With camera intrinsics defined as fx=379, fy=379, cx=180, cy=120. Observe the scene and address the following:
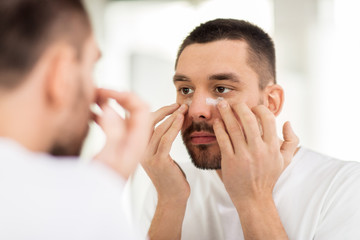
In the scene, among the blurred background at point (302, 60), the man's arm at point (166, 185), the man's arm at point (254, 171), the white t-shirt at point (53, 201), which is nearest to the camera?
the white t-shirt at point (53, 201)

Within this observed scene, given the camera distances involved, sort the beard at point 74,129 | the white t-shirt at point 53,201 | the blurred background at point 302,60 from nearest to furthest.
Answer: the white t-shirt at point 53,201 → the beard at point 74,129 → the blurred background at point 302,60

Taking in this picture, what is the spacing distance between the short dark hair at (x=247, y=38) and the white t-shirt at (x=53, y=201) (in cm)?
85

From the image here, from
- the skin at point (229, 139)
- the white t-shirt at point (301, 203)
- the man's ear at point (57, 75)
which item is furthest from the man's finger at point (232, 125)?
the man's ear at point (57, 75)

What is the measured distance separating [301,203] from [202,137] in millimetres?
331

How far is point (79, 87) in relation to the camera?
49cm

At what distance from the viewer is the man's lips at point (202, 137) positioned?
1122mm

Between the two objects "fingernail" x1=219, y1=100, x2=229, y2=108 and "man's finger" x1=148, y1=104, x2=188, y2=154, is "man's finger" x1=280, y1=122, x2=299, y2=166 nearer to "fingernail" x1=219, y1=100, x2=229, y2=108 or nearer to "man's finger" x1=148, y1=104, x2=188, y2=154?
"fingernail" x1=219, y1=100, x2=229, y2=108

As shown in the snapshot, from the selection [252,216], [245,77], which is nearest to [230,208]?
[252,216]

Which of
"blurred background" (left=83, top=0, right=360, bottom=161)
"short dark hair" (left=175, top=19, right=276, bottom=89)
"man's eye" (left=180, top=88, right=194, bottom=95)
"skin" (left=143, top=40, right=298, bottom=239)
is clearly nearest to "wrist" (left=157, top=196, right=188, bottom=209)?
"skin" (left=143, top=40, right=298, bottom=239)

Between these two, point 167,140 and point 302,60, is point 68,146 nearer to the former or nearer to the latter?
point 167,140

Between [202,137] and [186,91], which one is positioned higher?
[186,91]

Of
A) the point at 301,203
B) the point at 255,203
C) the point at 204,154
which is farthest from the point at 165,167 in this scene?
the point at 301,203

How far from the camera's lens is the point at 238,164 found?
0.95 meters

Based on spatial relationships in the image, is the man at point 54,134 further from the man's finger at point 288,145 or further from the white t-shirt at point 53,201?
the man's finger at point 288,145
